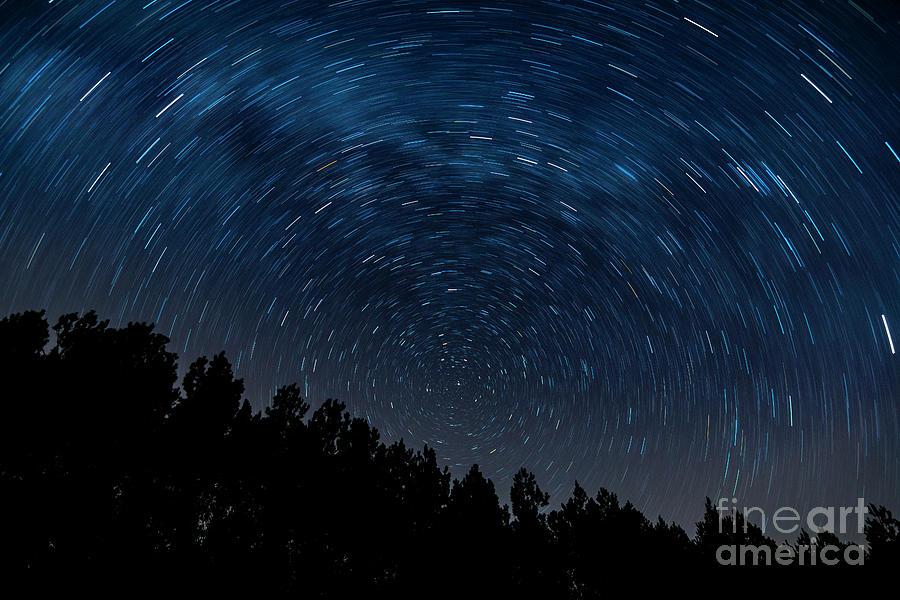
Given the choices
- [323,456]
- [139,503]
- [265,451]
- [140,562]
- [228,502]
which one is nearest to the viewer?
[140,562]

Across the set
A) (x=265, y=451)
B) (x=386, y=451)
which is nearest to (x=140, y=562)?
(x=265, y=451)

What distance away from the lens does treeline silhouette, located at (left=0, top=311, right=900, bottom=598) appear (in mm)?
10664

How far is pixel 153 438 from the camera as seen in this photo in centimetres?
1272

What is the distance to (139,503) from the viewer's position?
11688mm

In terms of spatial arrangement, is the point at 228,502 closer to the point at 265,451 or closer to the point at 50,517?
the point at 265,451

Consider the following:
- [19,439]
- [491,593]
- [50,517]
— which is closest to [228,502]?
[50,517]

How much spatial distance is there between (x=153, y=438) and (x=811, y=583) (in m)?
29.3

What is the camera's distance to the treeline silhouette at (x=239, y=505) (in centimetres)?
1066

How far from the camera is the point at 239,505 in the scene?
14109mm

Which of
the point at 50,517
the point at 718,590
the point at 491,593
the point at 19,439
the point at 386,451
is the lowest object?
the point at 491,593

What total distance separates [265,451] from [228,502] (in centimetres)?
207

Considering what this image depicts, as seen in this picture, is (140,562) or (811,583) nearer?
(140,562)

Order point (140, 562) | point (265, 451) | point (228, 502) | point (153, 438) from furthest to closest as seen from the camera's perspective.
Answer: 1. point (265, 451)
2. point (228, 502)
3. point (153, 438)
4. point (140, 562)

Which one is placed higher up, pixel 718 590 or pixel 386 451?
pixel 386 451
